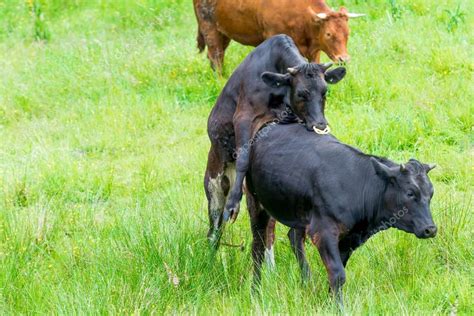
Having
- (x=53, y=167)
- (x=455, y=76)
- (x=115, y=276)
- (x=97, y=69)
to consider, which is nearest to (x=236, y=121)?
(x=115, y=276)

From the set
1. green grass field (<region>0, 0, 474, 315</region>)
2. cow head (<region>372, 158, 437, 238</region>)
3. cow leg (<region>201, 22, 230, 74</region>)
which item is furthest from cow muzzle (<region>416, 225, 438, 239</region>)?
cow leg (<region>201, 22, 230, 74</region>)

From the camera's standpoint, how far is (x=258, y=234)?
722cm

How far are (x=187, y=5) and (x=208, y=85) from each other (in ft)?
14.4

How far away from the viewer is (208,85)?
12398 mm

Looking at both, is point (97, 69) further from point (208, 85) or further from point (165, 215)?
point (165, 215)

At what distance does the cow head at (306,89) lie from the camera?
683 cm

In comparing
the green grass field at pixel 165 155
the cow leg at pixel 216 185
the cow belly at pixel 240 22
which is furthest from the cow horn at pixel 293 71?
the cow belly at pixel 240 22

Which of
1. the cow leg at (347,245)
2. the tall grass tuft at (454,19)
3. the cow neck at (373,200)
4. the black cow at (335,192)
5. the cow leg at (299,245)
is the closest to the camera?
the black cow at (335,192)

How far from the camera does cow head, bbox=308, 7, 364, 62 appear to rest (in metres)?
11.7

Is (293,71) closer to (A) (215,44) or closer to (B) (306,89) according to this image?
(B) (306,89)

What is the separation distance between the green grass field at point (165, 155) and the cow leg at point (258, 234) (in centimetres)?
15

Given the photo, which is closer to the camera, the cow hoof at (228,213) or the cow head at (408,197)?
the cow head at (408,197)

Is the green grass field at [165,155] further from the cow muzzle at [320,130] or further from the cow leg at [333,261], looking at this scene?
the cow muzzle at [320,130]

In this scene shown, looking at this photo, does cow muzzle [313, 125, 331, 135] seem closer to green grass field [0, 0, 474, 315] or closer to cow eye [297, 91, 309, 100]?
cow eye [297, 91, 309, 100]
